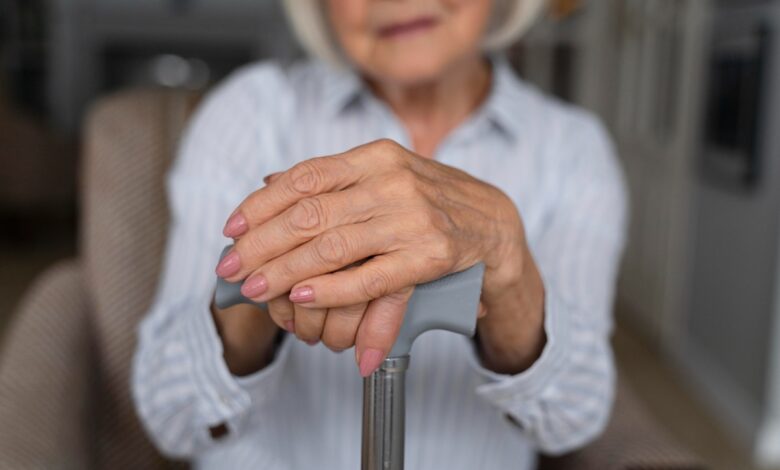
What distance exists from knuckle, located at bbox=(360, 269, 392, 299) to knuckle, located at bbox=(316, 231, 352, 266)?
0.05 ft

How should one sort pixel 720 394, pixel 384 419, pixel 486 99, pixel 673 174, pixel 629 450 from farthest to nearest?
pixel 673 174
pixel 720 394
pixel 486 99
pixel 629 450
pixel 384 419

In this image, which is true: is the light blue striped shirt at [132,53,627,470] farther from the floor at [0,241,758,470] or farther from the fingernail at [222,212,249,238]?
the floor at [0,241,758,470]

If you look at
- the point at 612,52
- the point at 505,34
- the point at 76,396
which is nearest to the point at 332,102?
the point at 505,34

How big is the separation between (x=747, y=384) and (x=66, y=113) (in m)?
5.12

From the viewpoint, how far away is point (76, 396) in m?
1.00

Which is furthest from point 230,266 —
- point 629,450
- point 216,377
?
point 629,450

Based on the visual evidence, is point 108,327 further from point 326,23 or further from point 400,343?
point 400,343

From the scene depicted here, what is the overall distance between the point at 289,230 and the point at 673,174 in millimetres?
3038

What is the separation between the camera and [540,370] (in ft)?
2.22

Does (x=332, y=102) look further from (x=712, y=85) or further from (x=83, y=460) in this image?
(x=712, y=85)

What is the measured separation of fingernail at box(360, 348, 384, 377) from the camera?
385 mm

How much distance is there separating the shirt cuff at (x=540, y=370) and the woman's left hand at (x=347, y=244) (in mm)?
223

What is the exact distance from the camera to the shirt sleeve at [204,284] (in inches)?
25.8

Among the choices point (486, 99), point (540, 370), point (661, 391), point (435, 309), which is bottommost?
point (661, 391)
